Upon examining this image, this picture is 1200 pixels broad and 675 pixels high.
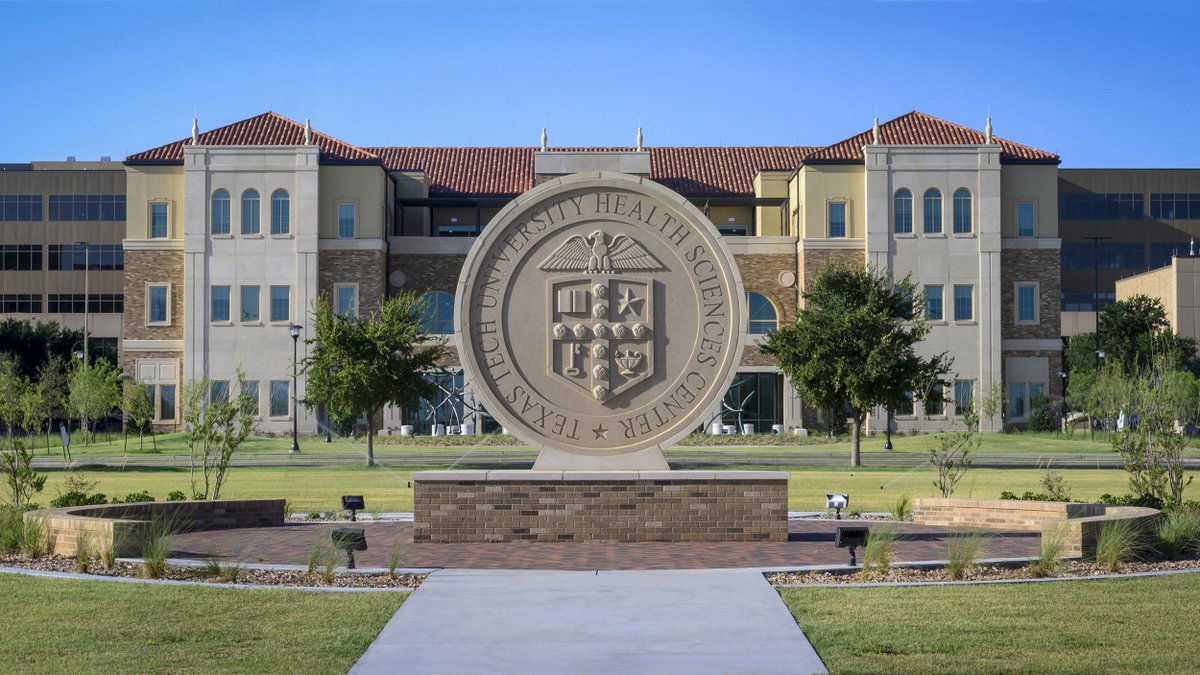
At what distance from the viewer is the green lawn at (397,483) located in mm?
26641

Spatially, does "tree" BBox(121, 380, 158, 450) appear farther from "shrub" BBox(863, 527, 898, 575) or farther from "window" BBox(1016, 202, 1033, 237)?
"window" BBox(1016, 202, 1033, 237)

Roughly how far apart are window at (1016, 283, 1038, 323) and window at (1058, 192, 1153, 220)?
3894 cm

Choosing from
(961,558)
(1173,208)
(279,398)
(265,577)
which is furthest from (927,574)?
(1173,208)

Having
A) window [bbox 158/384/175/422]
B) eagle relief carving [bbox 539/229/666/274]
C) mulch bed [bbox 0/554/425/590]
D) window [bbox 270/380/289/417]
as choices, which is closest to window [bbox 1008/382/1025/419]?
window [bbox 270/380/289/417]

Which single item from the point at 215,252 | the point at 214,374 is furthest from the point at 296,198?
the point at 214,374

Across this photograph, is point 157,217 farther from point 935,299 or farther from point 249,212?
point 935,299

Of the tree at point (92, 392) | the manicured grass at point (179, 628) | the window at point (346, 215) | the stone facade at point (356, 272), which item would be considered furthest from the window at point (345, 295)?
the manicured grass at point (179, 628)

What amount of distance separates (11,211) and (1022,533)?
288 ft

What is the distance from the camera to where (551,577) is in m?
13.5

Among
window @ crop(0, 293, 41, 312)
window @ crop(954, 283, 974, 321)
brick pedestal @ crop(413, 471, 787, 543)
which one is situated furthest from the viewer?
window @ crop(0, 293, 41, 312)

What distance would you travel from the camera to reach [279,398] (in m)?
65.4

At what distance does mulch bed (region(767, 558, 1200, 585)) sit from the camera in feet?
43.4

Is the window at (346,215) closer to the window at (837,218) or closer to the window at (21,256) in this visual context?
the window at (837,218)

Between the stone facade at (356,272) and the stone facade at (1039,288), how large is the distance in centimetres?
3155
